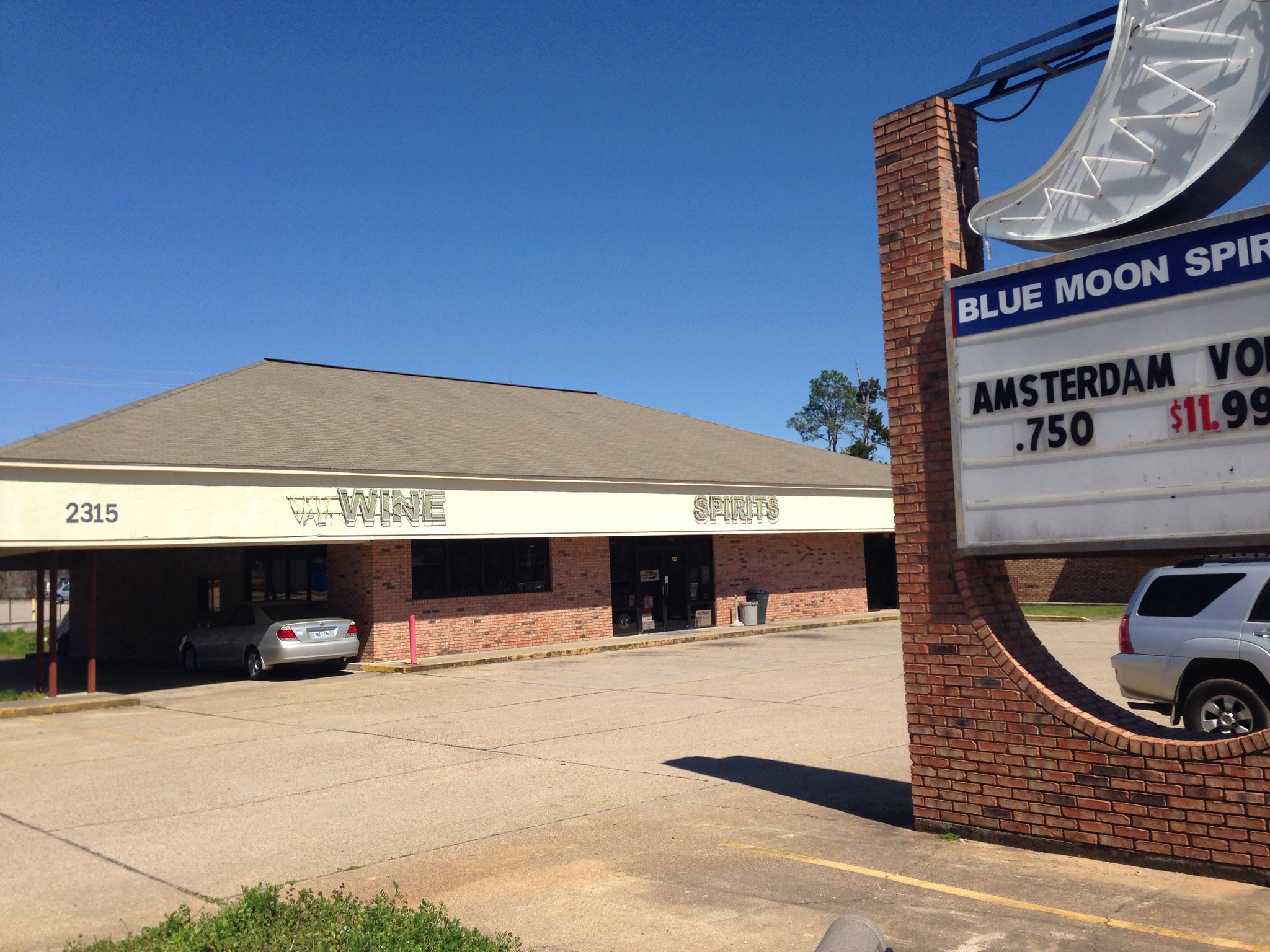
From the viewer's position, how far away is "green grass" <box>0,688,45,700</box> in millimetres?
18062

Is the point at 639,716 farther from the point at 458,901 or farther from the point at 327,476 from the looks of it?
the point at 327,476

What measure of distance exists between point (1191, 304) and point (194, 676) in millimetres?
21391

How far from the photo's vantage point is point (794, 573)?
31.9m

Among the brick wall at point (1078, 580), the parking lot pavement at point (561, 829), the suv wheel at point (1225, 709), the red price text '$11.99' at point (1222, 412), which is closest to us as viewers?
the parking lot pavement at point (561, 829)

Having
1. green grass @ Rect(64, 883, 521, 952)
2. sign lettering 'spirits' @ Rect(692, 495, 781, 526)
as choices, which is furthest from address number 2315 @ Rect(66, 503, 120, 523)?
sign lettering 'spirits' @ Rect(692, 495, 781, 526)

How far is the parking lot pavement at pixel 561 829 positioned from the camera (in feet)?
20.1

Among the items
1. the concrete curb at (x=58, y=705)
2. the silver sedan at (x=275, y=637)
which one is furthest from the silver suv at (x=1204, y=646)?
the concrete curb at (x=58, y=705)

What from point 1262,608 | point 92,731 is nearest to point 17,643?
Result: point 92,731

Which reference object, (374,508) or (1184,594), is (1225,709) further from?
(374,508)

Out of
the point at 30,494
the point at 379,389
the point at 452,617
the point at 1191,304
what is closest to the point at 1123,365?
the point at 1191,304

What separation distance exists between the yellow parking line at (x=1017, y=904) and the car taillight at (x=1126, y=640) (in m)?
5.75

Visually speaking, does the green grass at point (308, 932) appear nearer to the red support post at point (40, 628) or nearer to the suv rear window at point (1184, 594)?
the suv rear window at point (1184, 594)

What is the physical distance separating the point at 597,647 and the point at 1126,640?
14.8 m

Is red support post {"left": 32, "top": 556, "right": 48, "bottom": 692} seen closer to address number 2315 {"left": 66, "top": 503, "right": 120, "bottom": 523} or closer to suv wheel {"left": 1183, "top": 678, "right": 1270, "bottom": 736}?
address number 2315 {"left": 66, "top": 503, "right": 120, "bottom": 523}
